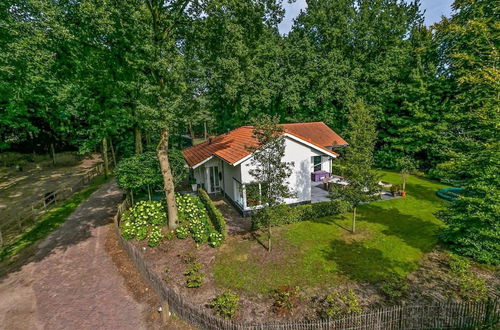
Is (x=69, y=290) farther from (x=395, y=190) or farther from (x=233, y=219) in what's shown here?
(x=395, y=190)

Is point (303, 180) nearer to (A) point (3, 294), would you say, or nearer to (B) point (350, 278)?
(B) point (350, 278)

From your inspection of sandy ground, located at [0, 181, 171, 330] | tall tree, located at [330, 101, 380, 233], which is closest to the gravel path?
sandy ground, located at [0, 181, 171, 330]

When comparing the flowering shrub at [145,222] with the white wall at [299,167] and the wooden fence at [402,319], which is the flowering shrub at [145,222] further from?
the wooden fence at [402,319]

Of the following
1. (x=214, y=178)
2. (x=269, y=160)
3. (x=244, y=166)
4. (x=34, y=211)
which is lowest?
(x=34, y=211)

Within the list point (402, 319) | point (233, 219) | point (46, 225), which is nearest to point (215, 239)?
point (233, 219)

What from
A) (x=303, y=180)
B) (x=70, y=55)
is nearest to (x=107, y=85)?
(x=70, y=55)

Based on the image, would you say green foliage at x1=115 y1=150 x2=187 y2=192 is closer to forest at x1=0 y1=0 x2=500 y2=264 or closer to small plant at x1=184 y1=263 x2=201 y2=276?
forest at x1=0 y1=0 x2=500 y2=264
